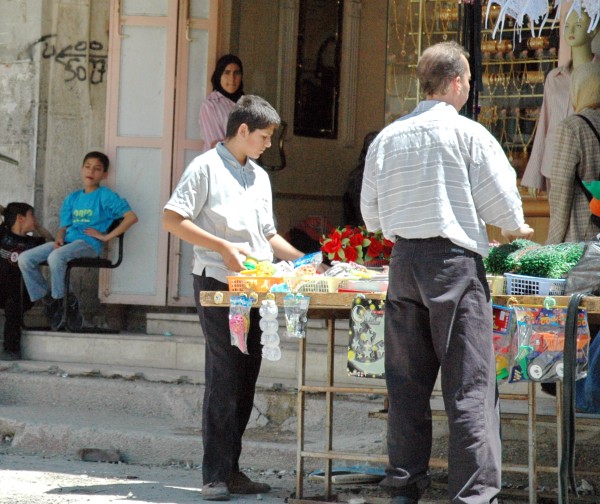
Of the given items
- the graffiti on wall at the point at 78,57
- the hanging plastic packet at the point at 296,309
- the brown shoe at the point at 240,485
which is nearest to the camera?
the hanging plastic packet at the point at 296,309

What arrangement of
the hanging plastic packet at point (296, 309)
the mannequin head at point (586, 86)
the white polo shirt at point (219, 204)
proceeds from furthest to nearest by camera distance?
1. the mannequin head at point (586, 86)
2. the white polo shirt at point (219, 204)
3. the hanging plastic packet at point (296, 309)

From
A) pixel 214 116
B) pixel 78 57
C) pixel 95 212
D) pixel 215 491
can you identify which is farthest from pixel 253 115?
pixel 78 57

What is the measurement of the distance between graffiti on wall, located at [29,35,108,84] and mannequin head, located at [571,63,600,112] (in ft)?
13.9

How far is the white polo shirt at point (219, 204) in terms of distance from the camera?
6.07 metres

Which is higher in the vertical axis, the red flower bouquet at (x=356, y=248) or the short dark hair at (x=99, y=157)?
the short dark hair at (x=99, y=157)

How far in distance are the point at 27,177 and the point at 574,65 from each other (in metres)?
4.47

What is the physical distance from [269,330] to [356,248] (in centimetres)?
178

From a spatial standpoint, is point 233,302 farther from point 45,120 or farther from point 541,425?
point 45,120

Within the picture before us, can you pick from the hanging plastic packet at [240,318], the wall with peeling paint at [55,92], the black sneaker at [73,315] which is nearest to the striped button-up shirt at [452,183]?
the hanging plastic packet at [240,318]

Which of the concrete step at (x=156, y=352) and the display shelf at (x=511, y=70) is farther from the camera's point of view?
the display shelf at (x=511, y=70)

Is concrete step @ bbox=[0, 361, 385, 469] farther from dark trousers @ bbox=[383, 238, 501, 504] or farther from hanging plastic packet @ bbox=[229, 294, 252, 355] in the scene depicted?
dark trousers @ bbox=[383, 238, 501, 504]

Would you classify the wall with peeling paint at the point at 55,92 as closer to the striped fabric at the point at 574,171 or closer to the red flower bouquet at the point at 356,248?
the red flower bouquet at the point at 356,248

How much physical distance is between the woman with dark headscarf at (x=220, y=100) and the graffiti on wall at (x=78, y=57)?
1.10m

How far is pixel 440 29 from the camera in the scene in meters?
10.5
